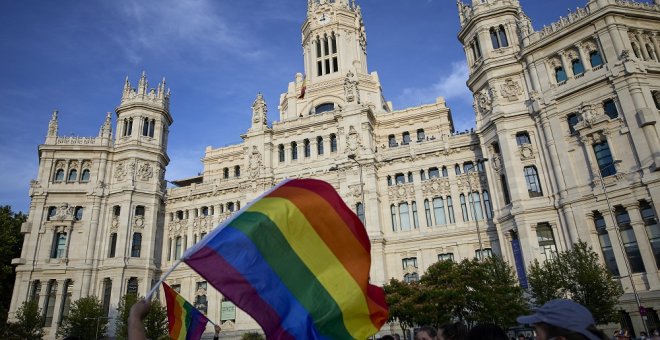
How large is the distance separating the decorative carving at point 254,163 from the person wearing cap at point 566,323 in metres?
47.1

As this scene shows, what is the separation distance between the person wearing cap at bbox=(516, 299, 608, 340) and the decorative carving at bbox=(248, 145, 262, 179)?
154 feet

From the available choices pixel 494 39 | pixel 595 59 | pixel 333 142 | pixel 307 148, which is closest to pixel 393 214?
pixel 333 142

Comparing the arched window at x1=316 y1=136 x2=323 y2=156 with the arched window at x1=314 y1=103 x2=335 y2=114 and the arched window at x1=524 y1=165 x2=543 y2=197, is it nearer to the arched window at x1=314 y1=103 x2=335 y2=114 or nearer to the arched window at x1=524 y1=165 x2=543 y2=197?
the arched window at x1=314 y1=103 x2=335 y2=114

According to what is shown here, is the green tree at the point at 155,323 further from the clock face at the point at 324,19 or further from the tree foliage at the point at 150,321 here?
the clock face at the point at 324,19

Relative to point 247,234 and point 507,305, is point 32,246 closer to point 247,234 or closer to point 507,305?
point 507,305

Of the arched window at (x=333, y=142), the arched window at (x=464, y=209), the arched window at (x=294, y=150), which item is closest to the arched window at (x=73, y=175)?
the arched window at (x=294, y=150)

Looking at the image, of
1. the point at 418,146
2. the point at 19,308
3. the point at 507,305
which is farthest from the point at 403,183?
the point at 19,308

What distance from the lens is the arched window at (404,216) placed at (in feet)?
148

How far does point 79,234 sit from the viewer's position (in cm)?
4975

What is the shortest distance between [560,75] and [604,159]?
8.48 metres

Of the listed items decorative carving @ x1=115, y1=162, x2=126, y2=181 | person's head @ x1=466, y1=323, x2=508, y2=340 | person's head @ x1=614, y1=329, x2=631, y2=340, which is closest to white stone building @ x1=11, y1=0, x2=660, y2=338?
decorative carving @ x1=115, y1=162, x2=126, y2=181

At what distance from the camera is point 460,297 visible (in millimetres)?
28250

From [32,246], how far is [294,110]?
35.4 meters

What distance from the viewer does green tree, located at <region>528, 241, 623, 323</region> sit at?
86.2 ft
